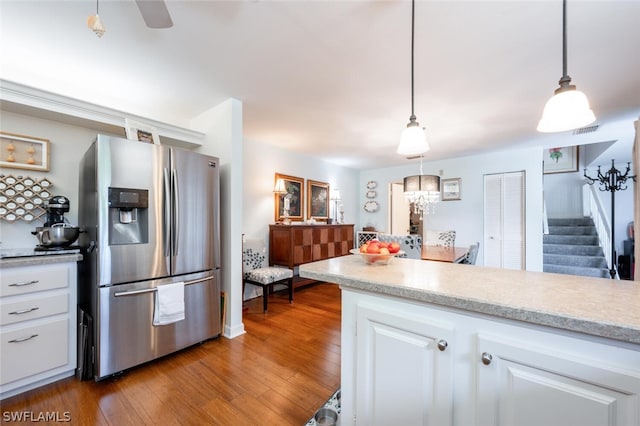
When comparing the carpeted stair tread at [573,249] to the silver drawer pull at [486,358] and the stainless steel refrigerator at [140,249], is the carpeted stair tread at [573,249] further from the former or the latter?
the stainless steel refrigerator at [140,249]

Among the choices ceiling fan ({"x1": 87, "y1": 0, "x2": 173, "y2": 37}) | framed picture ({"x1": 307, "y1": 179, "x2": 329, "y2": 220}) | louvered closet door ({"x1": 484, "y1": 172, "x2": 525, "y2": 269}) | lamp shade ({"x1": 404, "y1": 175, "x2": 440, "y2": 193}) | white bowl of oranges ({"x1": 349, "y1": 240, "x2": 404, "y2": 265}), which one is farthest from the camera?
framed picture ({"x1": 307, "y1": 179, "x2": 329, "y2": 220})

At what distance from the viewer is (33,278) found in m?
1.73

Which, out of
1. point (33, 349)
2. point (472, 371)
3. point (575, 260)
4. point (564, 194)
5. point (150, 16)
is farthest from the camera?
point (564, 194)

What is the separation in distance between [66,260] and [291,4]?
235 centimetres

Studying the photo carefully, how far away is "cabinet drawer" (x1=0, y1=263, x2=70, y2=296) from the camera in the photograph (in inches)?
64.9

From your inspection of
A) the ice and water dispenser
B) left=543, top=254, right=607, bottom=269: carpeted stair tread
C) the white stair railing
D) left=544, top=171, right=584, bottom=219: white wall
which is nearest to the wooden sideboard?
the ice and water dispenser

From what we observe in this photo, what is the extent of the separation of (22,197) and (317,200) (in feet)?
12.5

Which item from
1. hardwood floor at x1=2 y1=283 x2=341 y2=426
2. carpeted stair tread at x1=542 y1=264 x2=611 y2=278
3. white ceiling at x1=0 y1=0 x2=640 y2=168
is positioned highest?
white ceiling at x1=0 y1=0 x2=640 y2=168

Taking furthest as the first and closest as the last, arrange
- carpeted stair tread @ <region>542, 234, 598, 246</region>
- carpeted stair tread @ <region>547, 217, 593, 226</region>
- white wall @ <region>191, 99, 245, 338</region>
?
carpeted stair tread @ <region>547, 217, 593, 226</region> < carpeted stair tread @ <region>542, 234, 598, 246</region> < white wall @ <region>191, 99, 245, 338</region>

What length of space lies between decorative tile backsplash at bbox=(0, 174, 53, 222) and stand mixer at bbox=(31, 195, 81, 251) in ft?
0.25

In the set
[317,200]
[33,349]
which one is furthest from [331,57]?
[317,200]

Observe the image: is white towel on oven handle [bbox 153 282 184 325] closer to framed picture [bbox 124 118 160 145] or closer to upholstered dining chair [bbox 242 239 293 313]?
upholstered dining chair [bbox 242 239 293 313]

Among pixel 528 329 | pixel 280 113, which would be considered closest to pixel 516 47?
pixel 528 329

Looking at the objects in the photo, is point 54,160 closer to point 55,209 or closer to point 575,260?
point 55,209
